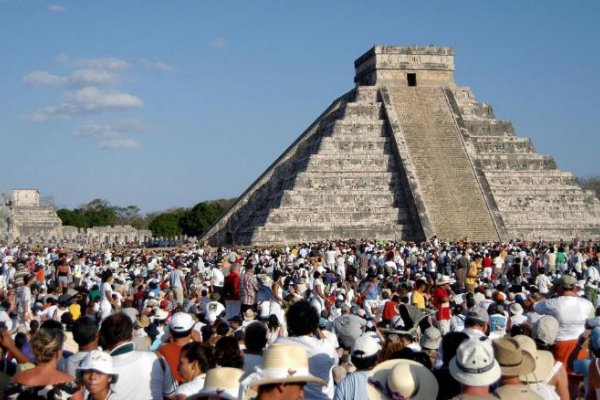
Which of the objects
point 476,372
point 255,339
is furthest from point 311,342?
point 476,372

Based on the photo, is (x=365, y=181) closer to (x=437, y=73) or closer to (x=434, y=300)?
(x=437, y=73)

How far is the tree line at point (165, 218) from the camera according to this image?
8006 centimetres

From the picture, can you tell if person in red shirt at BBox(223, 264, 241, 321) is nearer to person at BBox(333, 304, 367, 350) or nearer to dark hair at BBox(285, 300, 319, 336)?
person at BBox(333, 304, 367, 350)

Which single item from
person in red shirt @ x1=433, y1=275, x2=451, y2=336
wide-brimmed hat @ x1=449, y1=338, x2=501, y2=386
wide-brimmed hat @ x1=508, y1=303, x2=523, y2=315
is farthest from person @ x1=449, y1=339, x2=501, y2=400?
person in red shirt @ x1=433, y1=275, x2=451, y2=336

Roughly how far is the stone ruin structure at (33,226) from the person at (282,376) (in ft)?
169

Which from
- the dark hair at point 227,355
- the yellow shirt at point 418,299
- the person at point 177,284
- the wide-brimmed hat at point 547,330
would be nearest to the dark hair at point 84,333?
the dark hair at point 227,355

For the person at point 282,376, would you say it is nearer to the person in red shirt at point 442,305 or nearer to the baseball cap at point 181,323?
the baseball cap at point 181,323

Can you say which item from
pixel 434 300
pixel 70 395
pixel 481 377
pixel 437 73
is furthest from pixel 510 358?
pixel 437 73

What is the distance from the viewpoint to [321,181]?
1603 inches

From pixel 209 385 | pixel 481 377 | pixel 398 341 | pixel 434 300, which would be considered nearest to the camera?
pixel 481 377

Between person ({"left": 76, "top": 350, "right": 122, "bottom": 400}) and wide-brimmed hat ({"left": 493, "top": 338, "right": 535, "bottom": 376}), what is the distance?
7.46ft

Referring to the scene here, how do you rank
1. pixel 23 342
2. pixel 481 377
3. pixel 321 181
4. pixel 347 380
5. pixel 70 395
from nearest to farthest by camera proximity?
1. pixel 481 377
2. pixel 347 380
3. pixel 70 395
4. pixel 23 342
5. pixel 321 181

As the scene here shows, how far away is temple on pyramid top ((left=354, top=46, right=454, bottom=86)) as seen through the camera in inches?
1758

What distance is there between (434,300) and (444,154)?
30.1 metres
